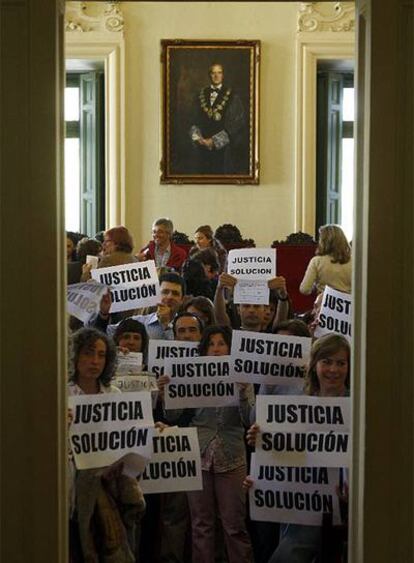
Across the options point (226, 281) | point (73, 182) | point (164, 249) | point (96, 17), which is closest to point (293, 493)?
point (226, 281)

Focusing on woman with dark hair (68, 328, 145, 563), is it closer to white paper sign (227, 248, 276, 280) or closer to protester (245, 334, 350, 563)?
protester (245, 334, 350, 563)

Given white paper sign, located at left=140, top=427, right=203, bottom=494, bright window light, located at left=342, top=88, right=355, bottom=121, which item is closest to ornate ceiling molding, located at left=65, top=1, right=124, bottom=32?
bright window light, located at left=342, top=88, right=355, bottom=121

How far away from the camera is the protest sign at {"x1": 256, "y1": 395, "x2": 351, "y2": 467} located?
5508 mm

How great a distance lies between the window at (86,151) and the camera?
51.2 feet

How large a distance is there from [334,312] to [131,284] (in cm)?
137

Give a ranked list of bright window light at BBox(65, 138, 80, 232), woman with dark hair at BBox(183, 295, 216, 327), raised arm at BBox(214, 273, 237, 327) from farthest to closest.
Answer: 1. bright window light at BBox(65, 138, 80, 232)
2. raised arm at BBox(214, 273, 237, 327)
3. woman with dark hair at BBox(183, 295, 216, 327)

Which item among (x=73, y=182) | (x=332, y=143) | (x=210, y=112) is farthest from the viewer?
(x=73, y=182)

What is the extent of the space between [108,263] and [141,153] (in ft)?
25.4

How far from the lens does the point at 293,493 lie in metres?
5.70

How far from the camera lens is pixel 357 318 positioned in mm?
3502

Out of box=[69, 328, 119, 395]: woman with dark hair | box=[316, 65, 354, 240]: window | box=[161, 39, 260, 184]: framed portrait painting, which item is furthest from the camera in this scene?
box=[316, 65, 354, 240]: window

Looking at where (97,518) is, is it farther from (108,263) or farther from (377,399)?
(108,263)

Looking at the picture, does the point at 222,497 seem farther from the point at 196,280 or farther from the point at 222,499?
the point at 196,280

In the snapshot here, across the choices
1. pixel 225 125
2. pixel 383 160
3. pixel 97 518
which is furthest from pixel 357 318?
pixel 225 125
